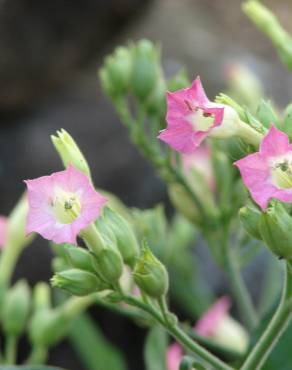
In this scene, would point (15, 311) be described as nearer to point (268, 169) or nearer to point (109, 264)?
point (109, 264)

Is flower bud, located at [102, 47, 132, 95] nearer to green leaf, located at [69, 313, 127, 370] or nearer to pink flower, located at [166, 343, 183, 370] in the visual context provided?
pink flower, located at [166, 343, 183, 370]

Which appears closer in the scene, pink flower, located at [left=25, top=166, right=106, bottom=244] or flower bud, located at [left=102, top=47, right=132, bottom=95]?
pink flower, located at [left=25, top=166, right=106, bottom=244]

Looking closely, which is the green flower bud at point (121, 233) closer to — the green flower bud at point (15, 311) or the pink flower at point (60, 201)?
the pink flower at point (60, 201)

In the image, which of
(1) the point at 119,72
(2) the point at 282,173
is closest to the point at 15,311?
(1) the point at 119,72

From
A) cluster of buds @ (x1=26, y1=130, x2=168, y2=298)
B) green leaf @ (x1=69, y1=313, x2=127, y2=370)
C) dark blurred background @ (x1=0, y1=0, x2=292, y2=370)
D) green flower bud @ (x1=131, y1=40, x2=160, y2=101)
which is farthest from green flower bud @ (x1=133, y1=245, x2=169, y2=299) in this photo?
dark blurred background @ (x1=0, y1=0, x2=292, y2=370)

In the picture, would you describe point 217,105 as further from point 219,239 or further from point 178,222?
point 178,222

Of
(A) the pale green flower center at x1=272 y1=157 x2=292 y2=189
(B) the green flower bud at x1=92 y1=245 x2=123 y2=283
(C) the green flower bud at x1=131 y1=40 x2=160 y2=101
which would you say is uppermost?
(C) the green flower bud at x1=131 y1=40 x2=160 y2=101
